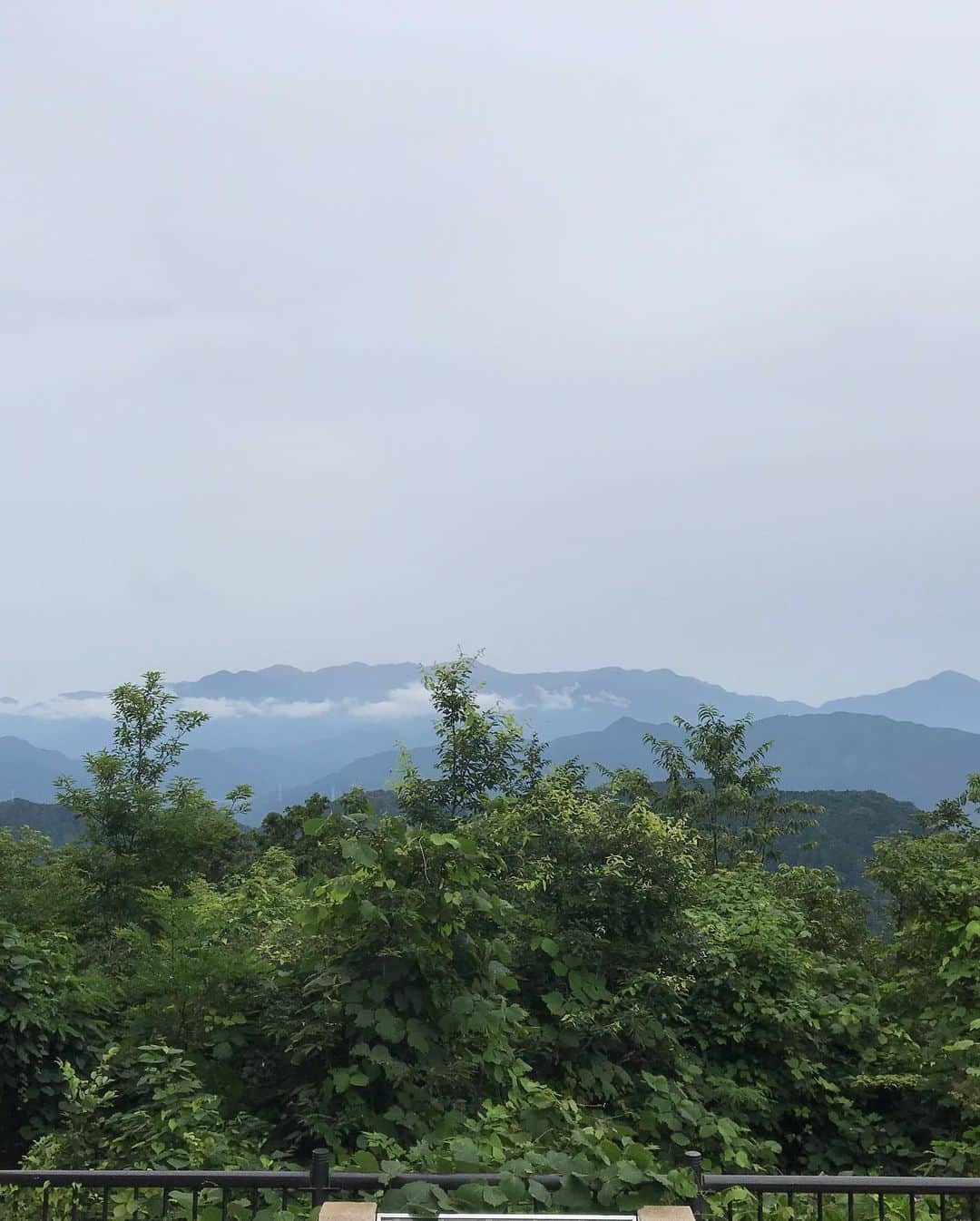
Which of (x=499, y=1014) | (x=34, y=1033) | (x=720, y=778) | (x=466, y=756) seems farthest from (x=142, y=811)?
(x=720, y=778)

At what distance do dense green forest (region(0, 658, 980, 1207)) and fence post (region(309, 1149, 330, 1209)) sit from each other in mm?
307

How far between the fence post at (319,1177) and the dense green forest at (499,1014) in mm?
307

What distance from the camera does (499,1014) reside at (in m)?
5.90

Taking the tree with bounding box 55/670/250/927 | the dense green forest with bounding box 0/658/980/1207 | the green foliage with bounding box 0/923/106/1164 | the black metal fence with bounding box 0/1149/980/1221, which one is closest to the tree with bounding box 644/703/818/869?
the tree with bounding box 55/670/250/927

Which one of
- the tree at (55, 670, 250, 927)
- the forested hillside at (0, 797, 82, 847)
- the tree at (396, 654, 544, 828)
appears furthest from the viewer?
the forested hillside at (0, 797, 82, 847)

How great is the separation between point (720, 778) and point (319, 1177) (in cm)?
3598

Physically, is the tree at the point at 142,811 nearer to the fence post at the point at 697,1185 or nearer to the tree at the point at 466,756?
the tree at the point at 466,756

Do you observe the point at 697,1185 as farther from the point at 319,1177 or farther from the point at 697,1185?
the point at 319,1177

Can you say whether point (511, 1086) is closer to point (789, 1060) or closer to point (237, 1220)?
point (237, 1220)

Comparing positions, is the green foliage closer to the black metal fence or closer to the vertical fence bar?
the black metal fence

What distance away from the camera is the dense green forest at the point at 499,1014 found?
18.3 feet

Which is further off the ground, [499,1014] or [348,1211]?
[499,1014]

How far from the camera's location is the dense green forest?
5586 millimetres

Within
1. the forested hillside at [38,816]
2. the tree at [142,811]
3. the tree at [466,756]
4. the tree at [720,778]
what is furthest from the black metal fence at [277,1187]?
the forested hillside at [38,816]
